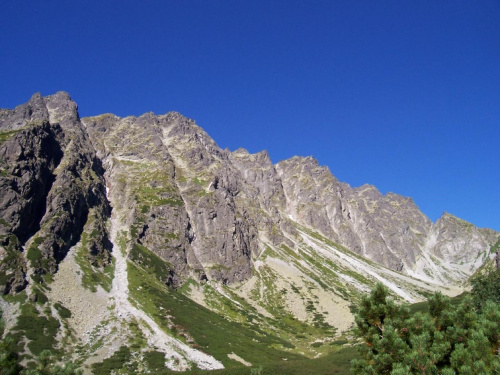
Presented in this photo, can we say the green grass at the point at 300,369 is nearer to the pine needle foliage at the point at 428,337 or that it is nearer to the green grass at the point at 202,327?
the green grass at the point at 202,327

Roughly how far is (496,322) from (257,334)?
137 m

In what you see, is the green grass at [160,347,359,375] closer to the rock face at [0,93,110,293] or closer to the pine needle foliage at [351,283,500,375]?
the pine needle foliage at [351,283,500,375]

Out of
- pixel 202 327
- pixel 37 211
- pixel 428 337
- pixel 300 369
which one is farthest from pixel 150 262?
pixel 428 337

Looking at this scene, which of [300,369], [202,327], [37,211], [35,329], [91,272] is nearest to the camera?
[300,369]

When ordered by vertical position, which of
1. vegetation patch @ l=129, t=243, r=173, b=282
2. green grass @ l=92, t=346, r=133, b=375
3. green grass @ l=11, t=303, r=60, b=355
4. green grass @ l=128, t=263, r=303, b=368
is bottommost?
green grass @ l=11, t=303, r=60, b=355

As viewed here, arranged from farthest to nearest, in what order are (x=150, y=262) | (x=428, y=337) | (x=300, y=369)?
1. (x=150, y=262)
2. (x=300, y=369)
3. (x=428, y=337)

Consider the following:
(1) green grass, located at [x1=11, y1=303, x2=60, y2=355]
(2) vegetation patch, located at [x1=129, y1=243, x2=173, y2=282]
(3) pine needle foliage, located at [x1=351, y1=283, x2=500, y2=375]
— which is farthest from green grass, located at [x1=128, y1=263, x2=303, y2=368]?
(3) pine needle foliage, located at [x1=351, y1=283, x2=500, y2=375]

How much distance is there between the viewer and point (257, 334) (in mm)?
142750

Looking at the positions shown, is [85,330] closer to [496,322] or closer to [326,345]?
[326,345]

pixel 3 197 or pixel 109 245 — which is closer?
pixel 3 197

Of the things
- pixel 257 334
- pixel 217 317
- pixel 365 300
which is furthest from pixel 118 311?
pixel 365 300

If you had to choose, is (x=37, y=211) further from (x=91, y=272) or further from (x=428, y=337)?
(x=428, y=337)

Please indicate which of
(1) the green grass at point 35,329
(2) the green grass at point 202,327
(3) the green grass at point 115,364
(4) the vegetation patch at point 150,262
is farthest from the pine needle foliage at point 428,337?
(4) the vegetation patch at point 150,262

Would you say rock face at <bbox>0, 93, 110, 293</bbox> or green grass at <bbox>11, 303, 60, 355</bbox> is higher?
rock face at <bbox>0, 93, 110, 293</bbox>
